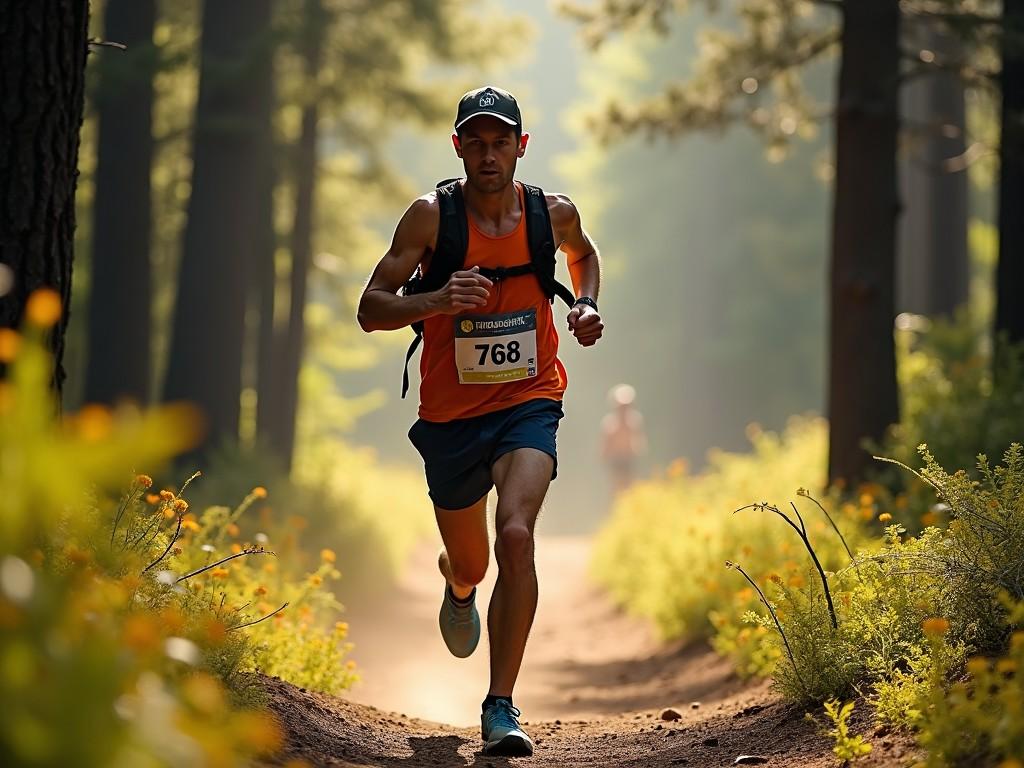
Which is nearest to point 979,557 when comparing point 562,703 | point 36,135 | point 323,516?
point 36,135

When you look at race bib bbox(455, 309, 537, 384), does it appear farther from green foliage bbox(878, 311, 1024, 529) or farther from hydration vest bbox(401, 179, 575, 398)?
green foliage bbox(878, 311, 1024, 529)

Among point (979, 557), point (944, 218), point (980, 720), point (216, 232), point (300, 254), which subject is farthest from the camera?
point (944, 218)

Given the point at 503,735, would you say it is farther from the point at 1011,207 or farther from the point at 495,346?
the point at 1011,207

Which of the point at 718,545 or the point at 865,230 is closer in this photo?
the point at 718,545

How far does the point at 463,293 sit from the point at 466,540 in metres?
1.30

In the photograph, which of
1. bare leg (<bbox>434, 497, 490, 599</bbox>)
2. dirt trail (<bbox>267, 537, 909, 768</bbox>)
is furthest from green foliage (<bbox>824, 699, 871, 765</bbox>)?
bare leg (<bbox>434, 497, 490, 599</bbox>)

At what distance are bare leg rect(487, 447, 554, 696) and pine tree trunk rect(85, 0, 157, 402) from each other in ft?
25.5

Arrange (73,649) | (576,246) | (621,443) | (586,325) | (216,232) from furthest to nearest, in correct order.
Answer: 1. (621,443)
2. (216,232)
3. (576,246)
4. (586,325)
5. (73,649)

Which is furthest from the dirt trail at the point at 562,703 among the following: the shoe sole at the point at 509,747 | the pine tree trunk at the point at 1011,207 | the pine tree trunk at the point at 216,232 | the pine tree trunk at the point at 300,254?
the pine tree trunk at the point at 1011,207

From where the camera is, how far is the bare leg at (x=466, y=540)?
5691 mm

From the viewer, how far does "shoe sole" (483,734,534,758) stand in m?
4.98

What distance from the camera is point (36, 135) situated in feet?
15.3

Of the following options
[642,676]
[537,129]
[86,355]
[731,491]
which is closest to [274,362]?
[86,355]

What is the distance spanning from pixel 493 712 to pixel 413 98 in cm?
1236
